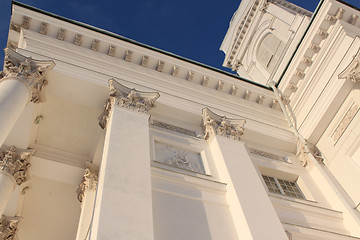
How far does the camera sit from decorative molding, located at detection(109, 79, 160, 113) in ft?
36.6

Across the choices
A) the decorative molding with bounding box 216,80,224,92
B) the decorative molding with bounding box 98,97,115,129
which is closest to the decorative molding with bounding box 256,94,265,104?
the decorative molding with bounding box 216,80,224,92

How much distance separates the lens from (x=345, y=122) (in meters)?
12.6

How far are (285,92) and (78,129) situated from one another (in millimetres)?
8374

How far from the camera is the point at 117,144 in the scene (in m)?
8.96

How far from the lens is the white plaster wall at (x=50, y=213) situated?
1314 centimetres

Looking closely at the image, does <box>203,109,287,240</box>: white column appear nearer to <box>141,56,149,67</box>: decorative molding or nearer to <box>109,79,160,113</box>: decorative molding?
<box>109,79,160,113</box>: decorative molding

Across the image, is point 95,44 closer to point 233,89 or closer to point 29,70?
point 29,70

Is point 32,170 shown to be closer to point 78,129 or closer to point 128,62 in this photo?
point 78,129

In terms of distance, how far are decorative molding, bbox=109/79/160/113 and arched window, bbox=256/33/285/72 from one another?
13342 millimetres

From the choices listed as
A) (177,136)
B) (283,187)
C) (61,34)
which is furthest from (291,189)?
(61,34)

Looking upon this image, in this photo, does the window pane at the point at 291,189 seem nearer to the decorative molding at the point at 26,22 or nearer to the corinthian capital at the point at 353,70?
the corinthian capital at the point at 353,70

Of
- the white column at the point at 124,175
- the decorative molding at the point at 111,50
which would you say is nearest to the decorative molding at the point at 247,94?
the white column at the point at 124,175

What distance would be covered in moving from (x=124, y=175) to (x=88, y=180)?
4607 millimetres

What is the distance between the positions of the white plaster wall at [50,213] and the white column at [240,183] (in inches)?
212
